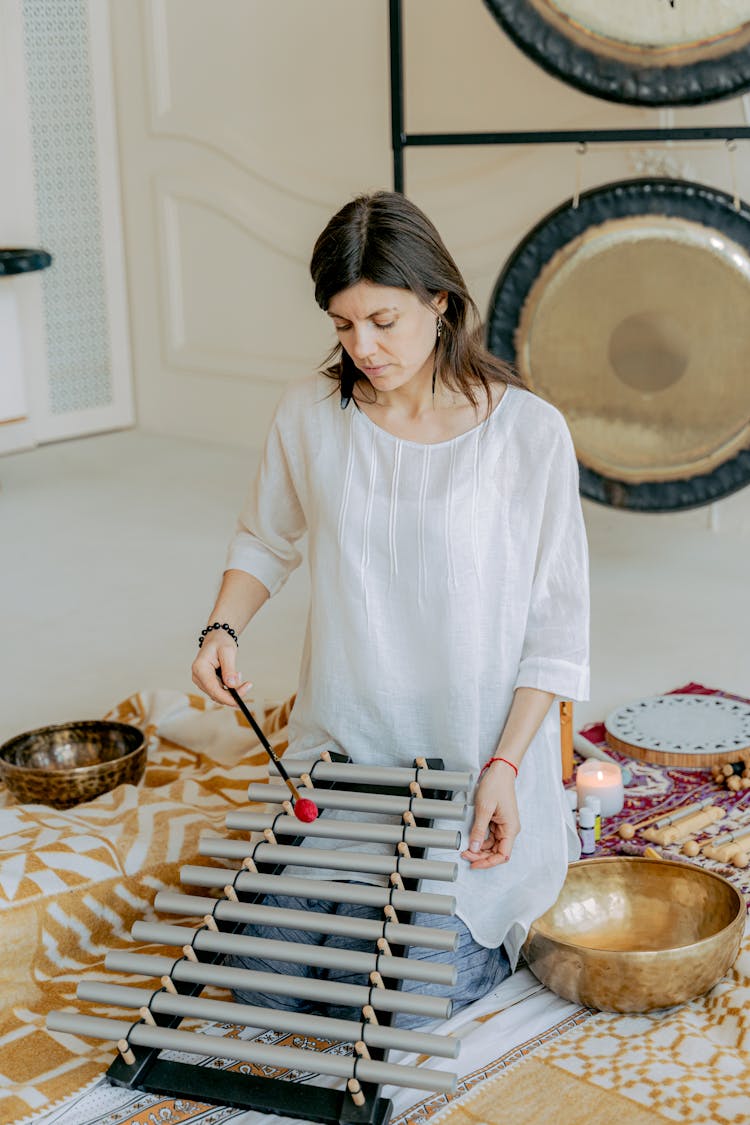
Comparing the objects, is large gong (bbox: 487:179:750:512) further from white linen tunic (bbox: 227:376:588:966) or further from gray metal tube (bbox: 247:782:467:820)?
gray metal tube (bbox: 247:782:467:820)

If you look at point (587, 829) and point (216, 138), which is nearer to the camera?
point (587, 829)

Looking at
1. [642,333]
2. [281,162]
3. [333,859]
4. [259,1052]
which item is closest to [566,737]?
[333,859]

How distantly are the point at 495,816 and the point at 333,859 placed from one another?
0.18m

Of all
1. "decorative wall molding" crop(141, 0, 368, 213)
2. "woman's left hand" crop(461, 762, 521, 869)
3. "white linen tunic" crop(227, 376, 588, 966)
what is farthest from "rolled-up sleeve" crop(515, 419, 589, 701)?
"decorative wall molding" crop(141, 0, 368, 213)

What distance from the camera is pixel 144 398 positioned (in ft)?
16.0

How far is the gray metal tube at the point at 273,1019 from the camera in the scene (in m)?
1.32

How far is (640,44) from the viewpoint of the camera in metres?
2.64

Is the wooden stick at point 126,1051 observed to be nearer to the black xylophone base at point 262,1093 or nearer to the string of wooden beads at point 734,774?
the black xylophone base at point 262,1093

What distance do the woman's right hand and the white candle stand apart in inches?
26.2

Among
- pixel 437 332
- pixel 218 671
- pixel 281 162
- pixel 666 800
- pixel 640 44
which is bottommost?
pixel 666 800

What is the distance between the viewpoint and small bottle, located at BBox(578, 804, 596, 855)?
1956 mm

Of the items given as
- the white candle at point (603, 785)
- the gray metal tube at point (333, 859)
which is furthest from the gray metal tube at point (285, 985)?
the white candle at point (603, 785)

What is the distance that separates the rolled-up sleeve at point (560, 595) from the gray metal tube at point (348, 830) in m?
0.19

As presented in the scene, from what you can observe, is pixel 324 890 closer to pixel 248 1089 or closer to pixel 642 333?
pixel 248 1089
